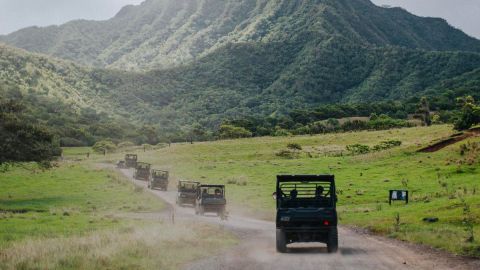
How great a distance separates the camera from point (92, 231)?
2981cm

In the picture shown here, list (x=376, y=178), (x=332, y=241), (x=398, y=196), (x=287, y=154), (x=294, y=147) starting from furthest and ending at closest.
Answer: (x=294, y=147) < (x=287, y=154) < (x=376, y=178) < (x=398, y=196) < (x=332, y=241)

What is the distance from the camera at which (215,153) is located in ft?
366

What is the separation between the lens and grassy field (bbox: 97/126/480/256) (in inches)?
1201

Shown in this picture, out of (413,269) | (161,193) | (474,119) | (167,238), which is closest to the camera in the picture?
(413,269)

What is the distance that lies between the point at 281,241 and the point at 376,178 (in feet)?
135

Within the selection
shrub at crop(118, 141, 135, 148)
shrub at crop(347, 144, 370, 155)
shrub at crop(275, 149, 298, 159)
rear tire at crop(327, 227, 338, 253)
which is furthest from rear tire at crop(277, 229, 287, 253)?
shrub at crop(118, 141, 135, 148)

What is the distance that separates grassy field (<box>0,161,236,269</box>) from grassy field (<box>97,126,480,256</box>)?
10297 mm

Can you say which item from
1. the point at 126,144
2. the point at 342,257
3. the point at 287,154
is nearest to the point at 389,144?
the point at 287,154

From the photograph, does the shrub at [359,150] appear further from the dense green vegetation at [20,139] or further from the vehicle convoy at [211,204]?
the vehicle convoy at [211,204]

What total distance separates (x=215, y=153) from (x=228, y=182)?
43.9 metres

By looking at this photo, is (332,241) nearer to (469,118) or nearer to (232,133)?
(469,118)

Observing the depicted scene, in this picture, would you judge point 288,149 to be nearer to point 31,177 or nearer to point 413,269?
point 31,177

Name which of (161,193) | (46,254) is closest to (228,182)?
(161,193)

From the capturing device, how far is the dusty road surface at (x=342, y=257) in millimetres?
19719
